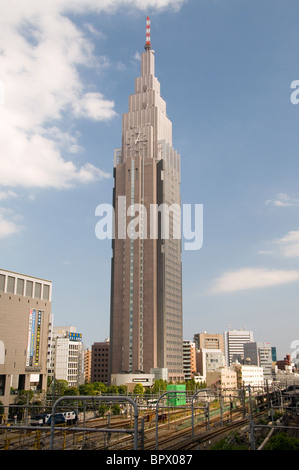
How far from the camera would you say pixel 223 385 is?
115m

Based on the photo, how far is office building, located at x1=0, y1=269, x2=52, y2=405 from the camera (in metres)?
71.9

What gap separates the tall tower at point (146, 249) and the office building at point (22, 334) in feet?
118

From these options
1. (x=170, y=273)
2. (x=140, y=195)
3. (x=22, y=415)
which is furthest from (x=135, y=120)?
(x=22, y=415)

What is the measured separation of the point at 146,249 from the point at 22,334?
48.9 metres

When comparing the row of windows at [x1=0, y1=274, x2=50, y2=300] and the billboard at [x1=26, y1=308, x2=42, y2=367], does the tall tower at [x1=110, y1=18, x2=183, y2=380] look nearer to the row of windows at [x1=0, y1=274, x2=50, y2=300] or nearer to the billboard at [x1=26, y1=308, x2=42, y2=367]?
the row of windows at [x1=0, y1=274, x2=50, y2=300]

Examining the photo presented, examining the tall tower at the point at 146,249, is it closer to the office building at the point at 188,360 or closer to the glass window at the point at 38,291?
the office building at the point at 188,360

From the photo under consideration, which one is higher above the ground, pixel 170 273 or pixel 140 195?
pixel 140 195

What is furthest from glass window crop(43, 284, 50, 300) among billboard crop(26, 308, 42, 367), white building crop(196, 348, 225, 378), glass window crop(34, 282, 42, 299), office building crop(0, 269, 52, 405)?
white building crop(196, 348, 225, 378)

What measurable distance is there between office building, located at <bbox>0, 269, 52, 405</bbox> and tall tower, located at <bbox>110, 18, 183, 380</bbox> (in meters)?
36.1

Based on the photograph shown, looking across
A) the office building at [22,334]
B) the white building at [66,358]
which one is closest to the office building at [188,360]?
the white building at [66,358]

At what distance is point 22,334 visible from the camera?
7575 cm

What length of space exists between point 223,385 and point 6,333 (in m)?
65.8

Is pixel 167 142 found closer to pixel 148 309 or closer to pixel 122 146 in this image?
pixel 122 146

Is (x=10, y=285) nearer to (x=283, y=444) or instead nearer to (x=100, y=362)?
(x=283, y=444)
